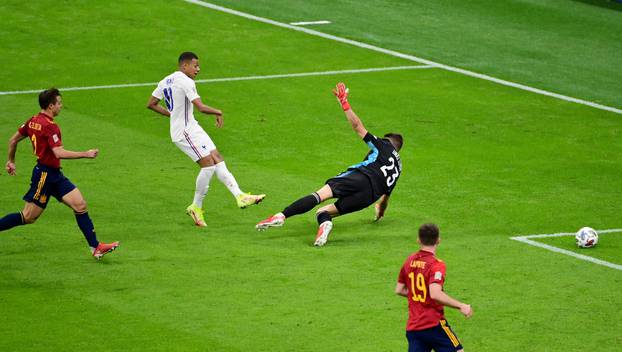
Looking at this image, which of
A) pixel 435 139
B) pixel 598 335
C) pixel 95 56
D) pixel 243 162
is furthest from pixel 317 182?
pixel 95 56

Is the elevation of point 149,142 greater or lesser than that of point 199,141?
lesser

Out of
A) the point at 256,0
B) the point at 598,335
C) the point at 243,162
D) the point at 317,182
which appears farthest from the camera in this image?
the point at 256,0

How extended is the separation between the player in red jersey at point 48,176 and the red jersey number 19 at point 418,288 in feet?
18.9

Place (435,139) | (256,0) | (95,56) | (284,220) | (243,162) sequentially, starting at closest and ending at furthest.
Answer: (284,220)
(243,162)
(435,139)
(95,56)
(256,0)

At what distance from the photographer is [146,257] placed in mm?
16719

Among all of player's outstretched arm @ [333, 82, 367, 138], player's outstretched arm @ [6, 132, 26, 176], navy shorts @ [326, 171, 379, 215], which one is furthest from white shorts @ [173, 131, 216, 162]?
player's outstretched arm @ [6, 132, 26, 176]

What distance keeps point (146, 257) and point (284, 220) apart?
2222 millimetres

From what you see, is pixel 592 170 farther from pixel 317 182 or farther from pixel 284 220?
pixel 284 220

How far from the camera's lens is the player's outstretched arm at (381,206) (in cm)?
1838

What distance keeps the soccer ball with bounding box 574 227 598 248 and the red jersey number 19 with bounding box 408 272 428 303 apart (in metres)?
6.50

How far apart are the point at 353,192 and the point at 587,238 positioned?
10.9 feet

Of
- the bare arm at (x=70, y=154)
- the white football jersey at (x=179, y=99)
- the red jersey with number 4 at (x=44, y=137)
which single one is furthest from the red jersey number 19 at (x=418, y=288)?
the white football jersey at (x=179, y=99)

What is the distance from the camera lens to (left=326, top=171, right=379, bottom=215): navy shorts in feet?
58.2

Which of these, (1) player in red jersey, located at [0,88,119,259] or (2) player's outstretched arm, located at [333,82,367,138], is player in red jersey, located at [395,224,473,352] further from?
(2) player's outstretched arm, located at [333,82,367,138]
